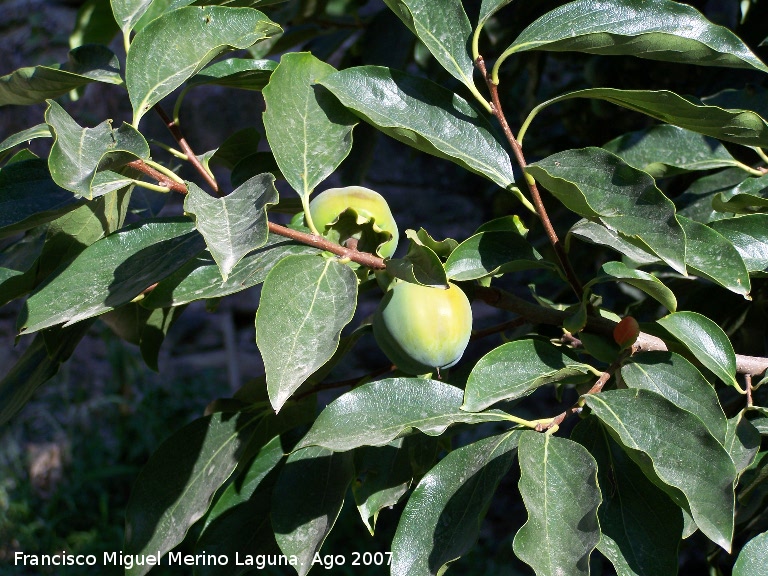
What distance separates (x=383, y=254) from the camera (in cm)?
76

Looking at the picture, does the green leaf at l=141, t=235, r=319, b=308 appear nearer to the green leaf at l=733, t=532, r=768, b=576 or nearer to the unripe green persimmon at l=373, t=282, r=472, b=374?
the unripe green persimmon at l=373, t=282, r=472, b=374

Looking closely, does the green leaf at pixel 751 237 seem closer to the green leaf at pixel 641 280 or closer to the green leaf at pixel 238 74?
the green leaf at pixel 641 280

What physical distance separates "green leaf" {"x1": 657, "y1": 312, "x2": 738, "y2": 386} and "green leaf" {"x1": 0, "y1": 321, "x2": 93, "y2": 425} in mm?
585

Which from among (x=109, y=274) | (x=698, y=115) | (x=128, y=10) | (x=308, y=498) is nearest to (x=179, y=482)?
(x=308, y=498)

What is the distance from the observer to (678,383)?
2.33 ft

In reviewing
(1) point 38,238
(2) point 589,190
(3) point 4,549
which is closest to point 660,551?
(2) point 589,190

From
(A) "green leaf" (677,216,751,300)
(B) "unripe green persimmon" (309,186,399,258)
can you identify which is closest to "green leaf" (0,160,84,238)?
(B) "unripe green persimmon" (309,186,399,258)

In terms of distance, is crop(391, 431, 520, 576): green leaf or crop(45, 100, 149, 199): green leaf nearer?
crop(45, 100, 149, 199): green leaf

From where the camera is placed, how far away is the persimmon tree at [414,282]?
0.62 m

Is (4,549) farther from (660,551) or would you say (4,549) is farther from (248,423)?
(660,551)

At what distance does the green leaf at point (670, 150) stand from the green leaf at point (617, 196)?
0.26 metres

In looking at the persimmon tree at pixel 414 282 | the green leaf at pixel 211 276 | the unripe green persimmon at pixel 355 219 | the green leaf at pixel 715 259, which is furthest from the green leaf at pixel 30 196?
the green leaf at pixel 715 259

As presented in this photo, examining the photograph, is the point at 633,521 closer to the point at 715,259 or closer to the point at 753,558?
the point at 753,558

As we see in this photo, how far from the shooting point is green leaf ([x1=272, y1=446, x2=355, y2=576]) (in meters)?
0.77
